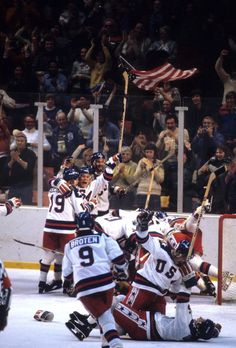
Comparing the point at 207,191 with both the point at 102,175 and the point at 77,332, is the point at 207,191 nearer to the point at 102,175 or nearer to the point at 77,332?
the point at 102,175

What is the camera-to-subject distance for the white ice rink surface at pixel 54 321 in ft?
37.6

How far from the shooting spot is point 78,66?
17.6 m

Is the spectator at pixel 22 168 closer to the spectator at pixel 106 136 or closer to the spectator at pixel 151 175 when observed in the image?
the spectator at pixel 106 136

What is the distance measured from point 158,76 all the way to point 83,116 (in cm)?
97

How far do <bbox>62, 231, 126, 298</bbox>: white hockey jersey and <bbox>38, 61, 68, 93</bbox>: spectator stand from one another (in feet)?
21.8

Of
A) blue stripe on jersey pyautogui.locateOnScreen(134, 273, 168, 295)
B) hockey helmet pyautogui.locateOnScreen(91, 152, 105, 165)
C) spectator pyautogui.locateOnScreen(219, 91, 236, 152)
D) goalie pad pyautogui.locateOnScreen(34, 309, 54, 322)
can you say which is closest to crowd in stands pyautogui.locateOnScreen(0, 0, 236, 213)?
spectator pyautogui.locateOnScreen(219, 91, 236, 152)

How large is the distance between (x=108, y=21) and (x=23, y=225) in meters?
3.25

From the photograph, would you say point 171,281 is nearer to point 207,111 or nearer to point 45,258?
point 45,258

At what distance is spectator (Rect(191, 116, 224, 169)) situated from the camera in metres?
15.0

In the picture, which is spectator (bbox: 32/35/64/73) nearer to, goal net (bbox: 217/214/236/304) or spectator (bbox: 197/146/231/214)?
spectator (bbox: 197/146/231/214)

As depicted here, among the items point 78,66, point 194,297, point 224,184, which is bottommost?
point 194,297

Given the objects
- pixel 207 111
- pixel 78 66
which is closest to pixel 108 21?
pixel 78 66

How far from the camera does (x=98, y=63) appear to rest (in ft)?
56.5

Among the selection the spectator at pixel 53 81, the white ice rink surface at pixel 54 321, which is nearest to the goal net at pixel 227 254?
the white ice rink surface at pixel 54 321
